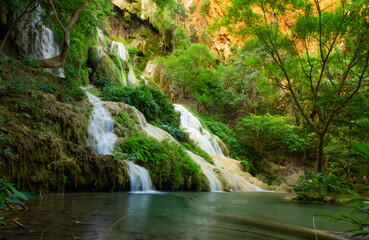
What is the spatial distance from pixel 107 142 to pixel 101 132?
0.53 meters

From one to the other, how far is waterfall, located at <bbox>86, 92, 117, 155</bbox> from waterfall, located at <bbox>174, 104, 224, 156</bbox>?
7.21m

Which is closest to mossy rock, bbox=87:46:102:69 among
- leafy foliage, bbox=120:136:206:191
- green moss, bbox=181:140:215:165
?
green moss, bbox=181:140:215:165

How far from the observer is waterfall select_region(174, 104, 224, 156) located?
15.3 m

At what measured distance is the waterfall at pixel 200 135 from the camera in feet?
50.1

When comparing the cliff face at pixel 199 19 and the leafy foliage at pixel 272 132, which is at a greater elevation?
the cliff face at pixel 199 19

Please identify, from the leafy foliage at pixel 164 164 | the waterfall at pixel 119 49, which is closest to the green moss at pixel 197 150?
the leafy foliage at pixel 164 164

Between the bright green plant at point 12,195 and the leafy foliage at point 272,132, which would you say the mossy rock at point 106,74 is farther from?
the bright green plant at point 12,195

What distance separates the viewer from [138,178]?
6.65 m

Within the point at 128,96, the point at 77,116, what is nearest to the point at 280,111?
the point at 128,96

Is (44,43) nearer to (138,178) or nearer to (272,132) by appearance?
(138,178)

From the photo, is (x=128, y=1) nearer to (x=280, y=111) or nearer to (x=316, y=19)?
(x=280, y=111)

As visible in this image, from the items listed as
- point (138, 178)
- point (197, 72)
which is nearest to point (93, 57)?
point (138, 178)

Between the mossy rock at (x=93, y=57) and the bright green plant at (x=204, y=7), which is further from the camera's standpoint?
the bright green plant at (x=204, y=7)

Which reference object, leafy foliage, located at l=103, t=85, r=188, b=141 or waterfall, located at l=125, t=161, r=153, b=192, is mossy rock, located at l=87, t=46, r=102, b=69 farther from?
waterfall, located at l=125, t=161, r=153, b=192
